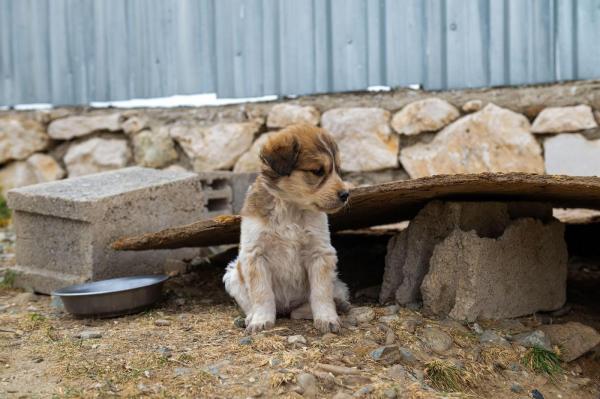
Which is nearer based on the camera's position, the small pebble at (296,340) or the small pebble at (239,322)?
the small pebble at (296,340)

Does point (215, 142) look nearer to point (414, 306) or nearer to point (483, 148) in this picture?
point (483, 148)

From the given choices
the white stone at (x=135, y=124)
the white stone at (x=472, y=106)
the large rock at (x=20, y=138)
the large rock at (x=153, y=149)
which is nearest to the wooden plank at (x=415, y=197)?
the white stone at (x=472, y=106)

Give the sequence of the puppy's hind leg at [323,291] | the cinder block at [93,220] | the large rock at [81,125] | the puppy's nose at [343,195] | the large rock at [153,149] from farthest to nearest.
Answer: the large rock at [81,125] < the large rock at [153,149] < the cinder block at [93,220] < the puppy's hind leg at [323,291] < the puppy's nose at [343,195]

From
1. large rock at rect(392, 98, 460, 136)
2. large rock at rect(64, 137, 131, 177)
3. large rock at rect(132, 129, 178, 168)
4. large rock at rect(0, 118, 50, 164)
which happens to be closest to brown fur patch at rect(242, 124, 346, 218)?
large rock at rect(392, 98, 460, 136)

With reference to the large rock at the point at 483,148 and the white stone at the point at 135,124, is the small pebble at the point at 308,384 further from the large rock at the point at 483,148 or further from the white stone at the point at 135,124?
the white stone at the point at 135,124

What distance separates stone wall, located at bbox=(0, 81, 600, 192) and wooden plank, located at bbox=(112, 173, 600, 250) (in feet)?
2.56

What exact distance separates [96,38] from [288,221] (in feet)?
15.5

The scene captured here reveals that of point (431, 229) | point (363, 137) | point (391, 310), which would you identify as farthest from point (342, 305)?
point (363, 137)

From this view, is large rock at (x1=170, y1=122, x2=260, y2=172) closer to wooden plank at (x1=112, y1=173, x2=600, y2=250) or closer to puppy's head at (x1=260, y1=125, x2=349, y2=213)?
wooden plank at (x1=112, y1=173, x2=600, y2=250)

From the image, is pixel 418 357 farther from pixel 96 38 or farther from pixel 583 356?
pixel 96 38

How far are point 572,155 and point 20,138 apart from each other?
6.12 metres

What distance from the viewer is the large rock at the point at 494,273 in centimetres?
437

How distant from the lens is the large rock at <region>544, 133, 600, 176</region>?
562cm

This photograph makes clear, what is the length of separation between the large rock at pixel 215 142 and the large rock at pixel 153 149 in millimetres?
136
